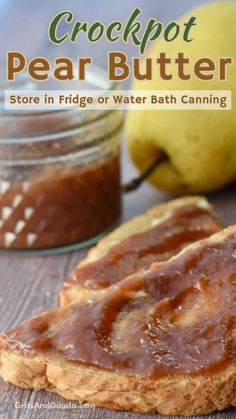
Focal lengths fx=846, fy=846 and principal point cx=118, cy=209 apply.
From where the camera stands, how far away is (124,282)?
1.94m

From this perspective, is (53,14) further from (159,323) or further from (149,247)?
(159,323)

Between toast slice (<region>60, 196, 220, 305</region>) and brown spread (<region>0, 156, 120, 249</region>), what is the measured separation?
0.17m

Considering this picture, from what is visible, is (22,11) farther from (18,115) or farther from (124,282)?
(124,282)

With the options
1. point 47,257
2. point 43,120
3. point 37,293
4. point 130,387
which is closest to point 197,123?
point 43,120

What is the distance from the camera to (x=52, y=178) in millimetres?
2502

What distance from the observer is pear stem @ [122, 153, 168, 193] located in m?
2.78

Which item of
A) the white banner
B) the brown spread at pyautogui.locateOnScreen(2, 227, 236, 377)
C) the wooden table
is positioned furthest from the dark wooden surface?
the white banner

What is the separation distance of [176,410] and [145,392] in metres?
0.08

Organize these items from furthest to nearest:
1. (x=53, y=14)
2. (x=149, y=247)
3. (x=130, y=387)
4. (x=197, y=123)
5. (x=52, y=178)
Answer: (x=53, y=14), (x=197, y=123), (x=52, y=178), (x=149, y=247), (x=130, y=387)

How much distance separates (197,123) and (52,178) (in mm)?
500

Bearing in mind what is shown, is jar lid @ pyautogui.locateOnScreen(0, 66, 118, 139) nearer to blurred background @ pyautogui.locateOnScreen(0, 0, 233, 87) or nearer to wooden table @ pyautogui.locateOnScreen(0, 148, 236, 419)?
wooden table @ pyautogui.locateOnScreen(0, 148, 236, 419)

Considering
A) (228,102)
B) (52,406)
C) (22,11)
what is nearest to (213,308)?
(52,406)

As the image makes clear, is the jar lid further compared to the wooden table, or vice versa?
the jar lid

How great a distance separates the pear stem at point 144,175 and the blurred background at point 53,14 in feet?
6.48
